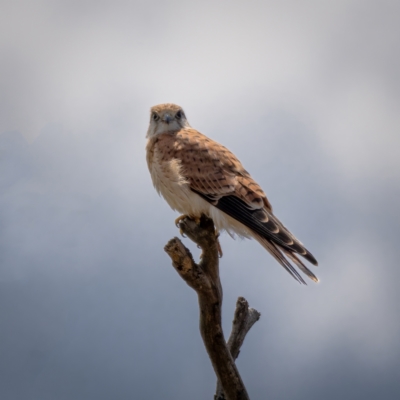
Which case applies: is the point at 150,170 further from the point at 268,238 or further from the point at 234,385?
the point at 234,385

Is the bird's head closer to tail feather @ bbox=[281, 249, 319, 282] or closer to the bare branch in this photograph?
the bare branch

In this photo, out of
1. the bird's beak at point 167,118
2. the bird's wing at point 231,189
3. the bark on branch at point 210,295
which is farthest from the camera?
the bird's beak at point 167,118

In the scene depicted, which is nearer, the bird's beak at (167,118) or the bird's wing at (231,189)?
the bird's wing at (231,189)

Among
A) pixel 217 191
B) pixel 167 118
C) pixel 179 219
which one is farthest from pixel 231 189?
pixel 167 118

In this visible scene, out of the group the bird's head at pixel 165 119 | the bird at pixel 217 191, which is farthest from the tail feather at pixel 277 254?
the bird's head at pixel 165 119

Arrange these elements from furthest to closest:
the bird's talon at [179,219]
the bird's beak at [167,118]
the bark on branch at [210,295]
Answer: the bird's beak at [167,118] < the bird's talon at [179,219] < the bark on branch at [210,295]

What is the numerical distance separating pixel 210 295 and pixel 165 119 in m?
1.65

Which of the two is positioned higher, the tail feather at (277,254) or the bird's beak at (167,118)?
the bird's beak at (167,118)

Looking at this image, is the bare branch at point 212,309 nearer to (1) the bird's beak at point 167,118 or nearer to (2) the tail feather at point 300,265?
(2) the tail feather at point 300,265

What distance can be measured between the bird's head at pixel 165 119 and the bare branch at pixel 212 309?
1.24 metres

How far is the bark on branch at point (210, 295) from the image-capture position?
333cm

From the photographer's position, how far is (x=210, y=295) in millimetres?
3443

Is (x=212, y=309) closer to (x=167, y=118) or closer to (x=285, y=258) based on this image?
(x=285, y=258)

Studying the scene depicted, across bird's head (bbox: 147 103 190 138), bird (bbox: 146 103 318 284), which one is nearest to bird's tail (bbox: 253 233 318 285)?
bird (bbox: 146 103 318 284)
